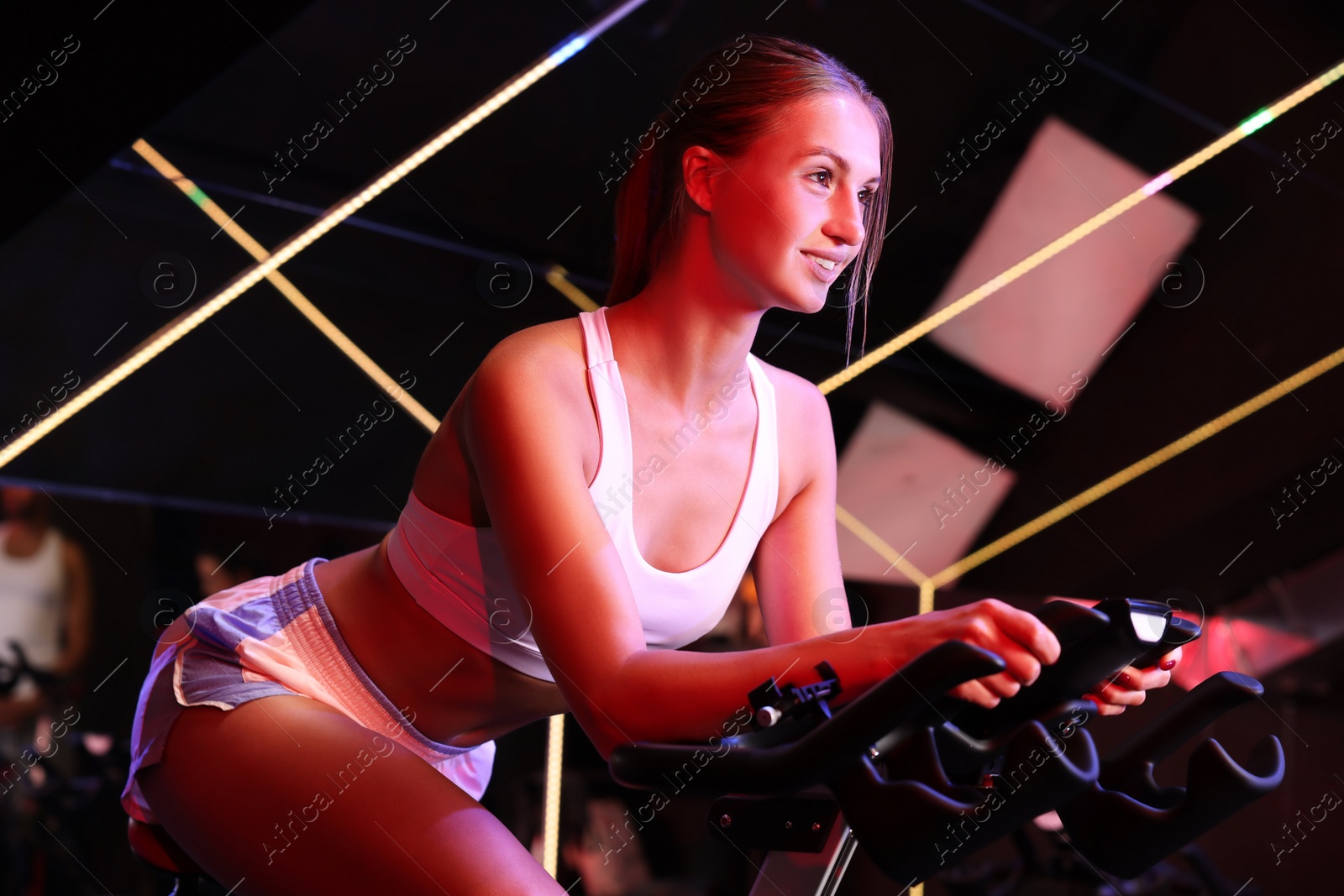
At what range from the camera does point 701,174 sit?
54.3 inches

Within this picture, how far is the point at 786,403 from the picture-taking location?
1521mm

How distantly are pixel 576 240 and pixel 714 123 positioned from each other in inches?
48.8

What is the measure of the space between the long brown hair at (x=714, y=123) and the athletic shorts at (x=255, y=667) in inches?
22.8

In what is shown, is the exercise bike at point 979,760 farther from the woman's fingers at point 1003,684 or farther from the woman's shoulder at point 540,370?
the woman's shoulder at point 540,370

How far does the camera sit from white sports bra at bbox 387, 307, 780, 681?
123cm

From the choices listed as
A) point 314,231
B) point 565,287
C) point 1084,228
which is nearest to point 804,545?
point 565,287

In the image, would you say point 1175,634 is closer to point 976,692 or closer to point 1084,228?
point 976,692

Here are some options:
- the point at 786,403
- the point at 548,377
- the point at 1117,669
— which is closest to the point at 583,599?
the point at 548,377

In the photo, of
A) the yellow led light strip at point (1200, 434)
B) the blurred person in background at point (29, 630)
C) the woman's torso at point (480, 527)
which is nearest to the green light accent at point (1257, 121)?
A: the yellow led light strip at point (1200, 434)

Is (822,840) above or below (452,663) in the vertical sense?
below

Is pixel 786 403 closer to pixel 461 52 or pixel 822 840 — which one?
pixel 822 840

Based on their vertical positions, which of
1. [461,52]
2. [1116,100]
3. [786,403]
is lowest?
[1116,100]

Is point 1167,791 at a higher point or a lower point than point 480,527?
lower

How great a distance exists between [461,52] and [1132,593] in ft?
7.33
